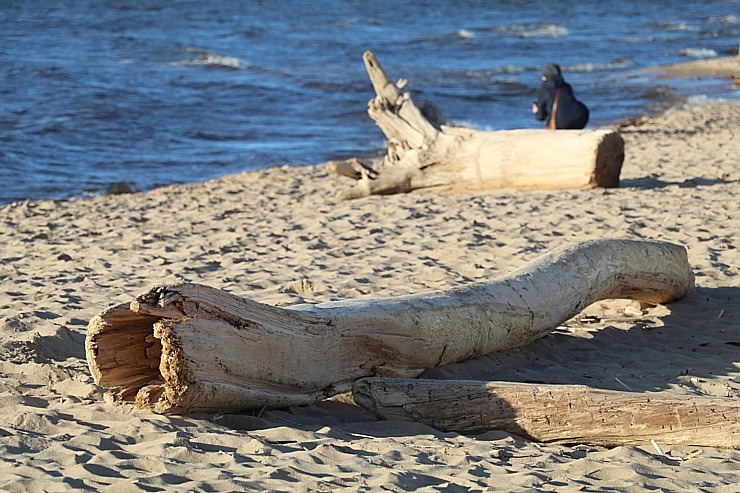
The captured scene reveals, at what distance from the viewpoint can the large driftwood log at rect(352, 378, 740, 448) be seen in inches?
149

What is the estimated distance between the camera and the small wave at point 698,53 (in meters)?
28.2

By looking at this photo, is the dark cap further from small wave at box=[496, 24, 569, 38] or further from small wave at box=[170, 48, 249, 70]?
small wave at box=[496, 24, 569, 38]

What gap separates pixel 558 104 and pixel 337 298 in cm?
667

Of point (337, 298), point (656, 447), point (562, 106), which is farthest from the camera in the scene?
point (562, 106)

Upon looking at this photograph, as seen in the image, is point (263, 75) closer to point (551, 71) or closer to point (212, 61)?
point (212, 61)

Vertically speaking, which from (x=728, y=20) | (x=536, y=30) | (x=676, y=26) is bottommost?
(x=536, y=30)

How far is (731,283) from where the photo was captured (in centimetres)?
624

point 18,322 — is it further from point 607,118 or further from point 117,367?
point 607,118

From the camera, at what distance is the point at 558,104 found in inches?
461

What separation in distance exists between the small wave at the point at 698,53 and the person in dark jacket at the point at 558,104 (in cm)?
1815

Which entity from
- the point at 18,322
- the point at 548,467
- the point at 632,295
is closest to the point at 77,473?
the point at 548,467

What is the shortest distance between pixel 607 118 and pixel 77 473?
1594 centimetres

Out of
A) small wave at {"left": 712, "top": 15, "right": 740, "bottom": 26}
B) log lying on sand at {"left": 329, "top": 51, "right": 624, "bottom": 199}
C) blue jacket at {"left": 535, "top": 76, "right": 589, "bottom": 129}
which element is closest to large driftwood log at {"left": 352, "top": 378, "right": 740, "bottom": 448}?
log lying on sand at {"left": 329, "top": 51, "right": 624, "bottom": 199}

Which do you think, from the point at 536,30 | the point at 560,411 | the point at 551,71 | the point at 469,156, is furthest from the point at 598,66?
the point at 560,411
